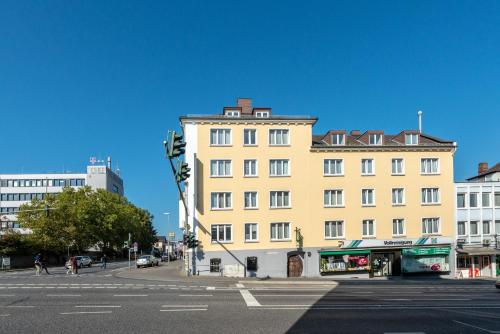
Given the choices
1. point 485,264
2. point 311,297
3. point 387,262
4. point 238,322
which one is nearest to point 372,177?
point 387,262

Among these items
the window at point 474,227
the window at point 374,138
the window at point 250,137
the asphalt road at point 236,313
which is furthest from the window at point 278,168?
the asphalt road at point 236,313

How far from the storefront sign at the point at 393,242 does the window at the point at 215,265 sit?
11.2m

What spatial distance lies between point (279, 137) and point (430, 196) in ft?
50.9

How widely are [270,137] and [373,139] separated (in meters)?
10.3

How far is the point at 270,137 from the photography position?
3950cm

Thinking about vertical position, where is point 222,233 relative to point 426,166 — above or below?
below

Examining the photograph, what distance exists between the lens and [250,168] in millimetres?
39000

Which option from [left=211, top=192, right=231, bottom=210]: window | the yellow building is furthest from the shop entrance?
[left=211, top=192, right=231, bottom=210]: window

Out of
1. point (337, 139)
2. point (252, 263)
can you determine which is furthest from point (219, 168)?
point (337, 139)

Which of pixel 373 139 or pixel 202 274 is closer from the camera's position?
pixel 202 274

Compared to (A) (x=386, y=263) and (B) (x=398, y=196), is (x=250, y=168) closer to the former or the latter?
(B) (x=398, y=196)

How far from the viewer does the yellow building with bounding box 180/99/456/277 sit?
38062 millimetres

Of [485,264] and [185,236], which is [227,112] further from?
[485,264]

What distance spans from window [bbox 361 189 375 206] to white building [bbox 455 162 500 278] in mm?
8326
